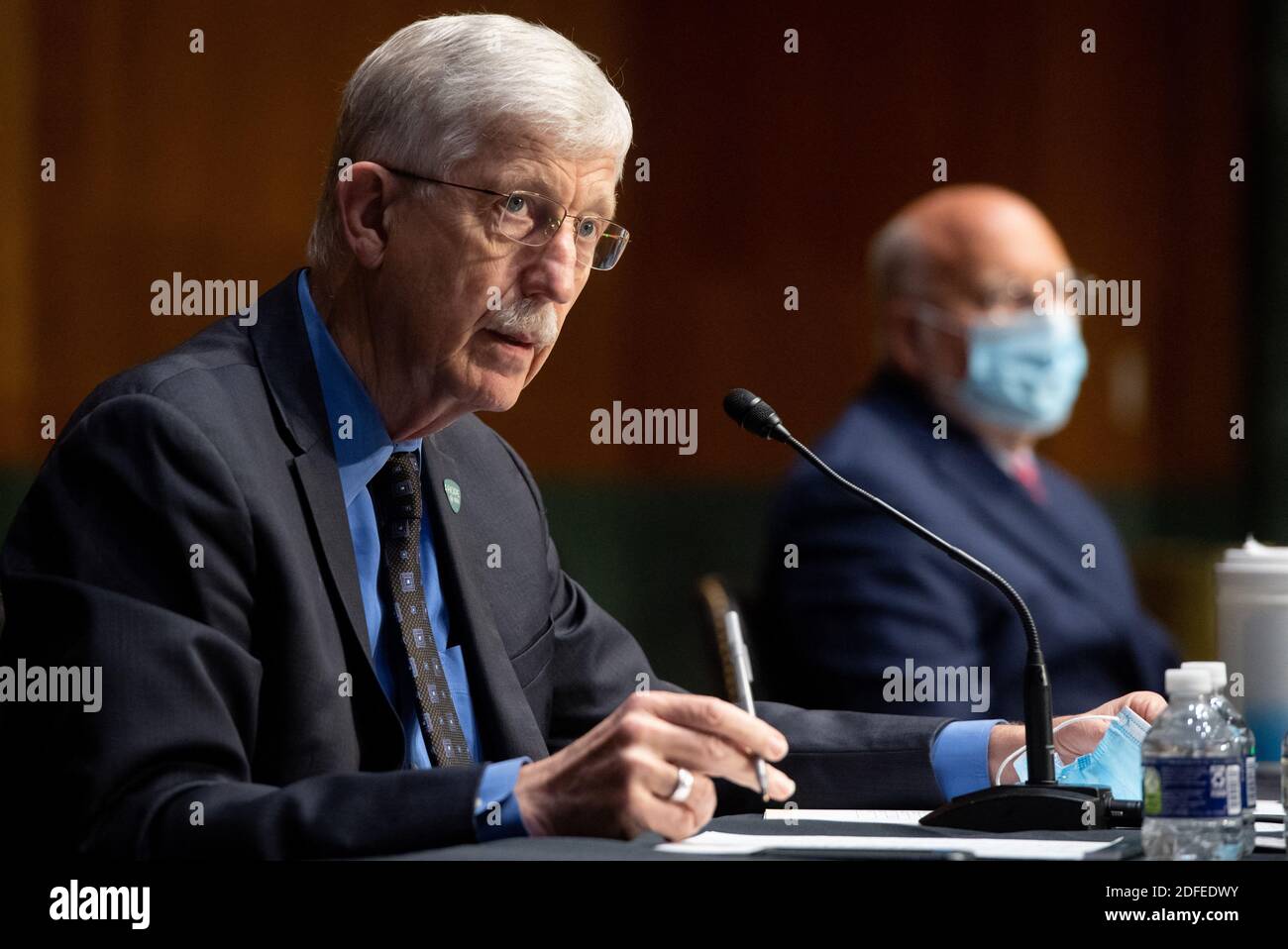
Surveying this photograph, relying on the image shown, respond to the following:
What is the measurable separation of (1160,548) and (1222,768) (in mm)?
3409

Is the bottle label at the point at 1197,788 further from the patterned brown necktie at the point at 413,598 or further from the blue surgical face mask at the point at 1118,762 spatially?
the patterned brown necktie at the point at 413,598

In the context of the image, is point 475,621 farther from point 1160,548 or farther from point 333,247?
point 1160,548

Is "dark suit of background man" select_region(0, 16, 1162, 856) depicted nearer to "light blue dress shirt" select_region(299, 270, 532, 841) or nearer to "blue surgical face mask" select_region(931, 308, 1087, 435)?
"light blue dress shirt" select_region(299, 270, 532, 841)

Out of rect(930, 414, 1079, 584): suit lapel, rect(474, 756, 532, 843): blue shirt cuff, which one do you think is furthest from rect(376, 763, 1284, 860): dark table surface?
rect(930, 414, 1079, 584): suit lapel

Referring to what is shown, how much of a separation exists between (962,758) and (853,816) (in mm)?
159

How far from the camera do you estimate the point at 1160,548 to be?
4.36m

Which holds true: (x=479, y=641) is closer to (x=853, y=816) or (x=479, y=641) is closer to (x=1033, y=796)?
(x=853, y=816)

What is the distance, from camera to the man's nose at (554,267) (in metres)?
1.60

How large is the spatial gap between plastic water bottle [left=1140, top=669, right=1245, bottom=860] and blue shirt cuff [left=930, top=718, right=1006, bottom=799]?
358mm

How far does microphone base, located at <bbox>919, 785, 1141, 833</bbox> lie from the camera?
1289 mm

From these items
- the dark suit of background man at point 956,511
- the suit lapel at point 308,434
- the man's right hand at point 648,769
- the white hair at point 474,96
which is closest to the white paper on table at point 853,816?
the man's right hand at point 648,769

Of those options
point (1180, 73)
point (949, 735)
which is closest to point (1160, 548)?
point (1180, 73)

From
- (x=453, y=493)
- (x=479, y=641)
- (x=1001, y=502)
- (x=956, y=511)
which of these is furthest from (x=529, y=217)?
(x=1001, y=502)

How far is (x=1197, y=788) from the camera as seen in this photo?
1.11 metres
